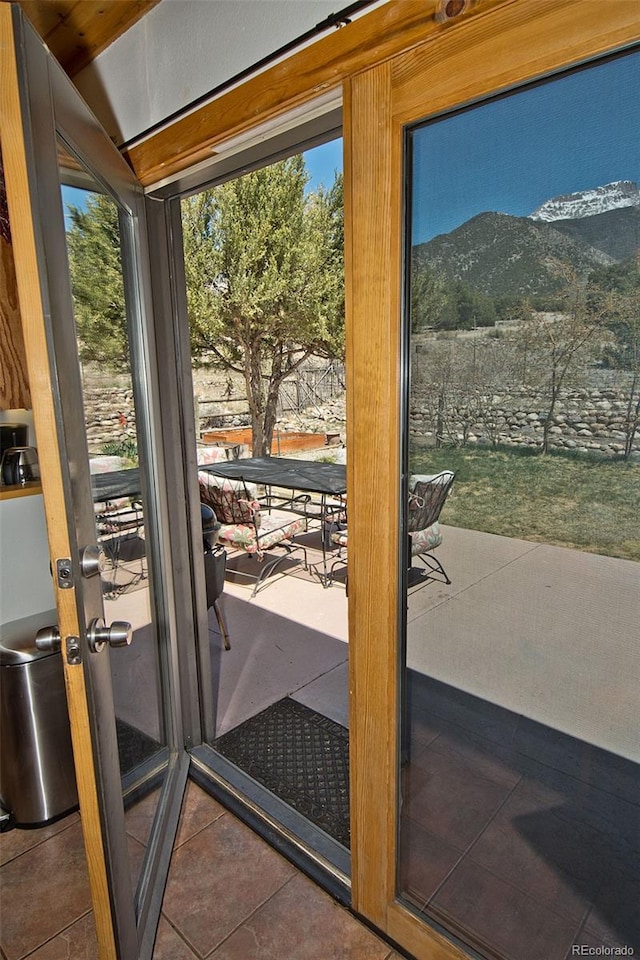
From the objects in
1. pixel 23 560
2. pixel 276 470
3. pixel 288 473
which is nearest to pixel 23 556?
pixel 23 560

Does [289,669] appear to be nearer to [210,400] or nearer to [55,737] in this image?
[55,737]

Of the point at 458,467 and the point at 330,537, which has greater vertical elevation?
the point at 458,467

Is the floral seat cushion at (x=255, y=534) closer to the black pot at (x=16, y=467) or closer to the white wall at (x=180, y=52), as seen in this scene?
the black pot at (x=16, y=467)

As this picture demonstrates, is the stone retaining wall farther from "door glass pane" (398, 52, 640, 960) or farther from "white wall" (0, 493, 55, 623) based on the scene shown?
"white wall" (0, 493, 55, 623)

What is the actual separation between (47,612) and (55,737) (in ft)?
1.45

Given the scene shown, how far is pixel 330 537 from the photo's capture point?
4469 mm

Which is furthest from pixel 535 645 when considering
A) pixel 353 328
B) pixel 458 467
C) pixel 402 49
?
pixel 402 49

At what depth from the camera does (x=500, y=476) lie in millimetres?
1049

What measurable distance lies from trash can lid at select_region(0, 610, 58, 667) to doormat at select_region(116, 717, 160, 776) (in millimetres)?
396

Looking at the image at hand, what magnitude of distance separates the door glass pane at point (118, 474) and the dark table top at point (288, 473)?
2257 millimetres

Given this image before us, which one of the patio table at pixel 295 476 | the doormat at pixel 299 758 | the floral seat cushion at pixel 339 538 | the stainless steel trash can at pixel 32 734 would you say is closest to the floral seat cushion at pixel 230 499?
the patio table at pixel 295 476

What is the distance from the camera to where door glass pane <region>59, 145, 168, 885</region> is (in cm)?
131

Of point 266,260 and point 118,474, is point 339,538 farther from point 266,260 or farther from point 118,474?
point 266,260

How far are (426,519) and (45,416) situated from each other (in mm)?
787
